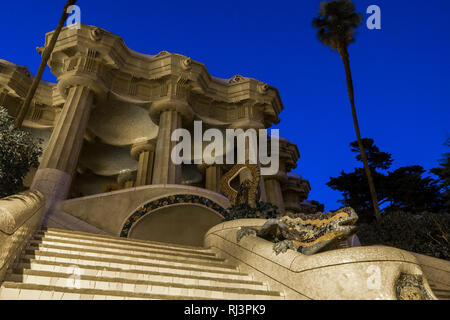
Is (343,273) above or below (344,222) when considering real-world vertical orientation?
below

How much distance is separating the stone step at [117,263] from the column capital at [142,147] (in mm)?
16196

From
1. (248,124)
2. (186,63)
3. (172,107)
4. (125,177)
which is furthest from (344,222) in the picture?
(125,177)

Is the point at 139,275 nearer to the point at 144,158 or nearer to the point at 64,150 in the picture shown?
the point at 64,150

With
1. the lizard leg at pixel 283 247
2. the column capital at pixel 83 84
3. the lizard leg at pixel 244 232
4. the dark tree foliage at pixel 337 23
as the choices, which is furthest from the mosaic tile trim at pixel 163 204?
the dark tree foliage at pixel 337 23

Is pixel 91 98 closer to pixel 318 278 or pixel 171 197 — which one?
pixel 171 197

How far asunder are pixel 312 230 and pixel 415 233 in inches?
330

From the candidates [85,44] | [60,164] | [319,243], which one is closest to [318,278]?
[319,243]

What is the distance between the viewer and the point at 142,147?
68.9ft

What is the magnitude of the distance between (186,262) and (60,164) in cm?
865

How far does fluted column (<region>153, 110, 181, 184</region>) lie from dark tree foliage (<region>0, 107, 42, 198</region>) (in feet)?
18.9

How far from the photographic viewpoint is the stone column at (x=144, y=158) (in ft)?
64.6

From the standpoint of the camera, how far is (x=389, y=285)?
132 inches
